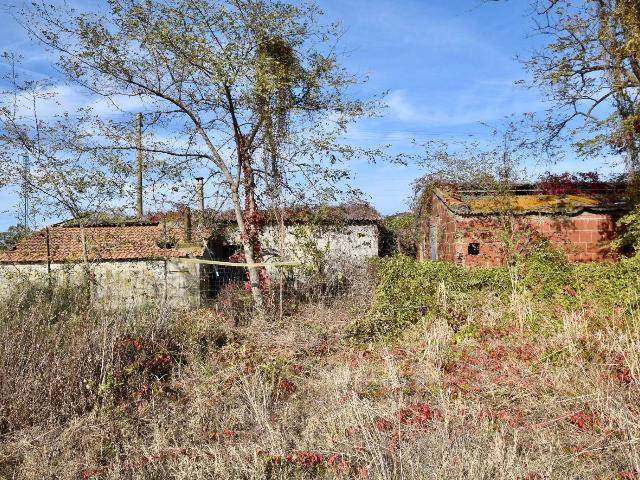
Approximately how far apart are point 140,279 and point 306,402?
6.89 m

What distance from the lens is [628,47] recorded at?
29.3 feet

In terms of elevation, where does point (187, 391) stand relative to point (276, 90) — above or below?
below

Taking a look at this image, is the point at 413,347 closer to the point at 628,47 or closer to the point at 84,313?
the point at 84,313

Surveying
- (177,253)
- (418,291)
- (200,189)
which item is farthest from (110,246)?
(418,291)

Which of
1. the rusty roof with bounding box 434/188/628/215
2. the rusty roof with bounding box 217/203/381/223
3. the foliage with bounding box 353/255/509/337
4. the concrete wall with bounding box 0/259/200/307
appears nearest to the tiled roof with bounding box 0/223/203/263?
the concrete wall with bounding box 0/259/200/307

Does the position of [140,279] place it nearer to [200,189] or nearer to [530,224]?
[200,189]

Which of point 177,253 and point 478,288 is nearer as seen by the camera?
point 478,288

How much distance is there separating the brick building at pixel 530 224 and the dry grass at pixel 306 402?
5.12 m

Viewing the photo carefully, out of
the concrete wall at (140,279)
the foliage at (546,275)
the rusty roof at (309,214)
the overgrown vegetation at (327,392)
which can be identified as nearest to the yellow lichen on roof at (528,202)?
the foliage at (546,275)

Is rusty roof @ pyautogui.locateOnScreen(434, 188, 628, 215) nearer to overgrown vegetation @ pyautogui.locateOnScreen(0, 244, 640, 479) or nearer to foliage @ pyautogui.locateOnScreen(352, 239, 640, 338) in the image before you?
foliage @ pyautogui.locateOnScreen(352, 239, 640, 338)

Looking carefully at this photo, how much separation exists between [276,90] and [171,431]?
300 inches

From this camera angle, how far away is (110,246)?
11719mm

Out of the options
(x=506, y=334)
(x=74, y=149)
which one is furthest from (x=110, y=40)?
(x=506, y=334)

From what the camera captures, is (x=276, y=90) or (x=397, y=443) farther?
(x=276, y=90)
